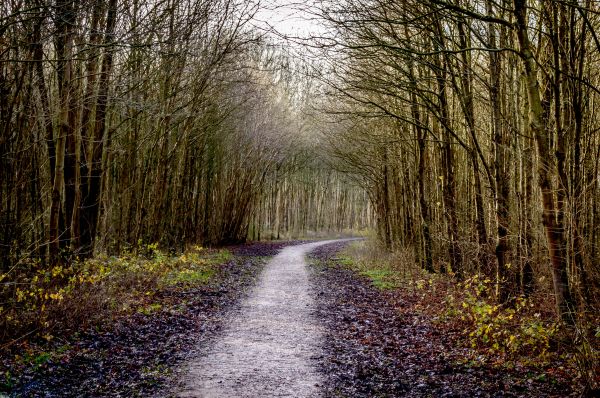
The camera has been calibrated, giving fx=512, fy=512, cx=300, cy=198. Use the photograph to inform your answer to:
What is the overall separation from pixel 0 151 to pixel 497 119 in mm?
8015

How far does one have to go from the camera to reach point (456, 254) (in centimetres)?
1328

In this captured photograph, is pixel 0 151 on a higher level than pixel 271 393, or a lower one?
higher

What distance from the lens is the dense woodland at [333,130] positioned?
6.77 metres

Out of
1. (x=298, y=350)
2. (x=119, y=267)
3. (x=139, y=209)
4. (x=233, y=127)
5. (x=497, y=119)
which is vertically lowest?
(x=298, y=350)

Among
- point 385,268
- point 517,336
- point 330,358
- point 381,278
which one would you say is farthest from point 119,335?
point 385,268

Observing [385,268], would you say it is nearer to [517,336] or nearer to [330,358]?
[330,358]

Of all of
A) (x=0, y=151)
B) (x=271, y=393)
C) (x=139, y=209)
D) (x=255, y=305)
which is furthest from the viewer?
(x=139, y=209)

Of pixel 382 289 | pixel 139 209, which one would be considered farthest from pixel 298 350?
pixel 139 209

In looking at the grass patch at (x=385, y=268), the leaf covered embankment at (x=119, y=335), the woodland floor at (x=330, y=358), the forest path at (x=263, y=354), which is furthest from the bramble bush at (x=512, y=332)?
the grass patch at (x=385, y=268)

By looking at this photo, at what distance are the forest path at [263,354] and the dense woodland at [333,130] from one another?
9.05 feet

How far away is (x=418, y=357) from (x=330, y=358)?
120 cm

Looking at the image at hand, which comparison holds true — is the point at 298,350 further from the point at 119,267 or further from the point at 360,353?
Result: the point at 119,267

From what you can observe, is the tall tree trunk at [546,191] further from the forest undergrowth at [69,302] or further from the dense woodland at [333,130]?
the forest undergrowth at [69,302]

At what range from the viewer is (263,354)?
287 inches
